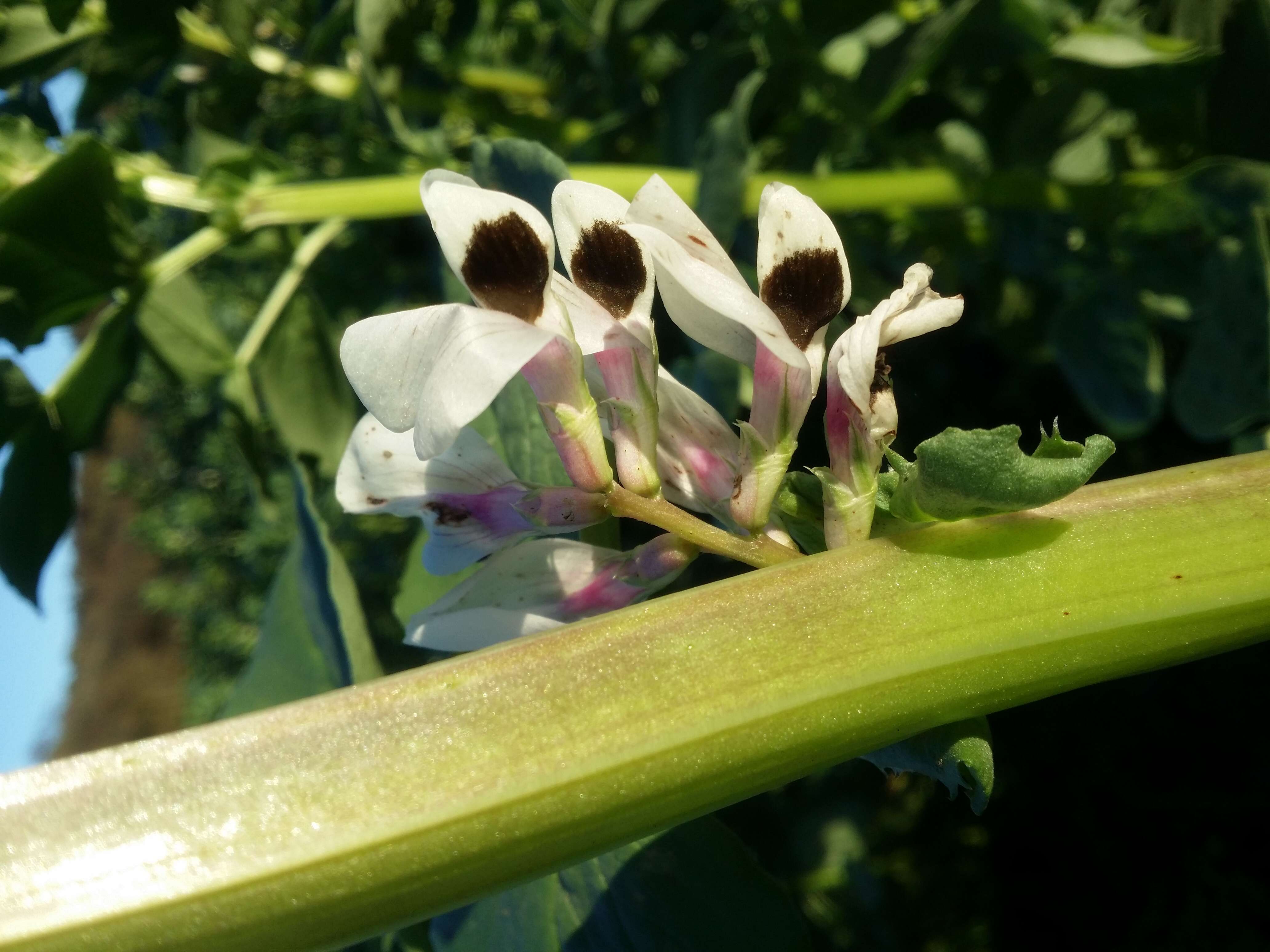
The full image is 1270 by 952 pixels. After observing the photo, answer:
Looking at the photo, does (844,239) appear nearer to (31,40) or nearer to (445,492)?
(445,492)

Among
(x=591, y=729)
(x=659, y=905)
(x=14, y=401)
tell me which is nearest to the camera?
(x=591, y=729)

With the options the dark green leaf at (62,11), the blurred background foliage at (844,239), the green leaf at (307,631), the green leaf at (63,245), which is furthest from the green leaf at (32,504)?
the dark green leaf at (62,11)

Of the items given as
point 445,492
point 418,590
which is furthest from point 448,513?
point 418,590

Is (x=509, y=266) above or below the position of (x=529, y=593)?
above

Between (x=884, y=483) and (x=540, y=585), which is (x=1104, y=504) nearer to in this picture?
(x=884, y=483)

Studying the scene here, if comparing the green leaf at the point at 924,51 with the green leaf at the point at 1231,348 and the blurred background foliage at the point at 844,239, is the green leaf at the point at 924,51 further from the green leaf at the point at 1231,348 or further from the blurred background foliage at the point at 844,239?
the green leaf at the point at 1231,348

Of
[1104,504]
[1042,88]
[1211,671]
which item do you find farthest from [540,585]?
[1211,671]
